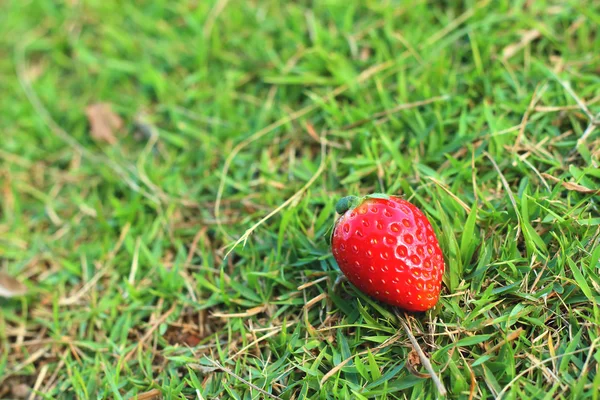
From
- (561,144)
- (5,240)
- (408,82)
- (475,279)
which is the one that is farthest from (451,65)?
(5,240)

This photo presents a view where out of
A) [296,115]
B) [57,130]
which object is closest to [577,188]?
[296,115]

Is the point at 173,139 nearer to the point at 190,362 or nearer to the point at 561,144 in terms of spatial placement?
the point at 190,362

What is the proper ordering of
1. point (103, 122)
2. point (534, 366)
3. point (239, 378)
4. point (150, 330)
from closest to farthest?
point (534, 366), point (239, 378), point (150, 330), point (103, 122)

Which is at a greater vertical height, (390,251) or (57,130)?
(390,251)

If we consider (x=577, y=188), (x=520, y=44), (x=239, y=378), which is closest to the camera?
(x=239, y=378)

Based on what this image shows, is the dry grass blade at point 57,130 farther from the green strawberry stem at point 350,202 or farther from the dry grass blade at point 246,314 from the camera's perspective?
the green strawberry stem at point 350,202

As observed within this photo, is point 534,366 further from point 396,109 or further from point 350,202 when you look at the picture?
point 396,109

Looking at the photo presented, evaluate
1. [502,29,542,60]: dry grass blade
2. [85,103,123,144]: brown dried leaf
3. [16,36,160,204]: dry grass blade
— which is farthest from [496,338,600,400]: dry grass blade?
A: [85,103,123,144]: brown dried leaf

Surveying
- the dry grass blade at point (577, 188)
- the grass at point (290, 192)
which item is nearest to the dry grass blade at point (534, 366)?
the grass at point (290, 192)
